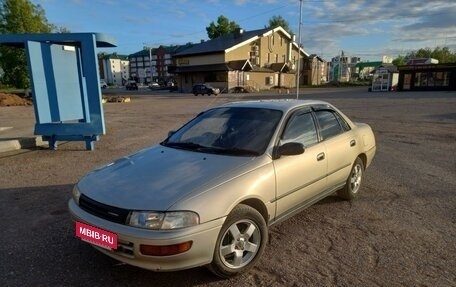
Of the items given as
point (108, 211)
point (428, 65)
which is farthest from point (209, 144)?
point (428, 65)

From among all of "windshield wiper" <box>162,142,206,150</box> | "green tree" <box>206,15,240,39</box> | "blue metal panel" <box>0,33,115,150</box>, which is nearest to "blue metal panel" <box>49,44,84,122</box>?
"blue metal panel" <box>0,33,115,150</box>

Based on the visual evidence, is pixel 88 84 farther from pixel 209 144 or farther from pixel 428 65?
pixel 428 65

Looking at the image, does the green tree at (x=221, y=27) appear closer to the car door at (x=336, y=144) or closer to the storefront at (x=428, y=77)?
the storefront at (x=428, y=77)

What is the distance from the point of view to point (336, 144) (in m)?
4.37

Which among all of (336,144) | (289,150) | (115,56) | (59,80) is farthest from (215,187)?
(115,56)

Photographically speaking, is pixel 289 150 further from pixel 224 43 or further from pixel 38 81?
pixel 224 43

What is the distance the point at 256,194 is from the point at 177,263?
93 cm

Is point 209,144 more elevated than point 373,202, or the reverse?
point 209,144

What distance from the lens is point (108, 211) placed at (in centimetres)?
→ 275

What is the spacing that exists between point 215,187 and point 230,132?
1.15 metres

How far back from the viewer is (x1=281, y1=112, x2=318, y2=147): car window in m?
3.75

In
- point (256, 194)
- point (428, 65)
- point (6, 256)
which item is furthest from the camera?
point (428, 65)

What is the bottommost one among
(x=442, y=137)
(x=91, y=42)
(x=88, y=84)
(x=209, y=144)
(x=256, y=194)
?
(x=442, y=137)

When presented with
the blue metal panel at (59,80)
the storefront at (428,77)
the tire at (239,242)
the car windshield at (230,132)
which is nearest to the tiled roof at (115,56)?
the storefront at (428,77)
